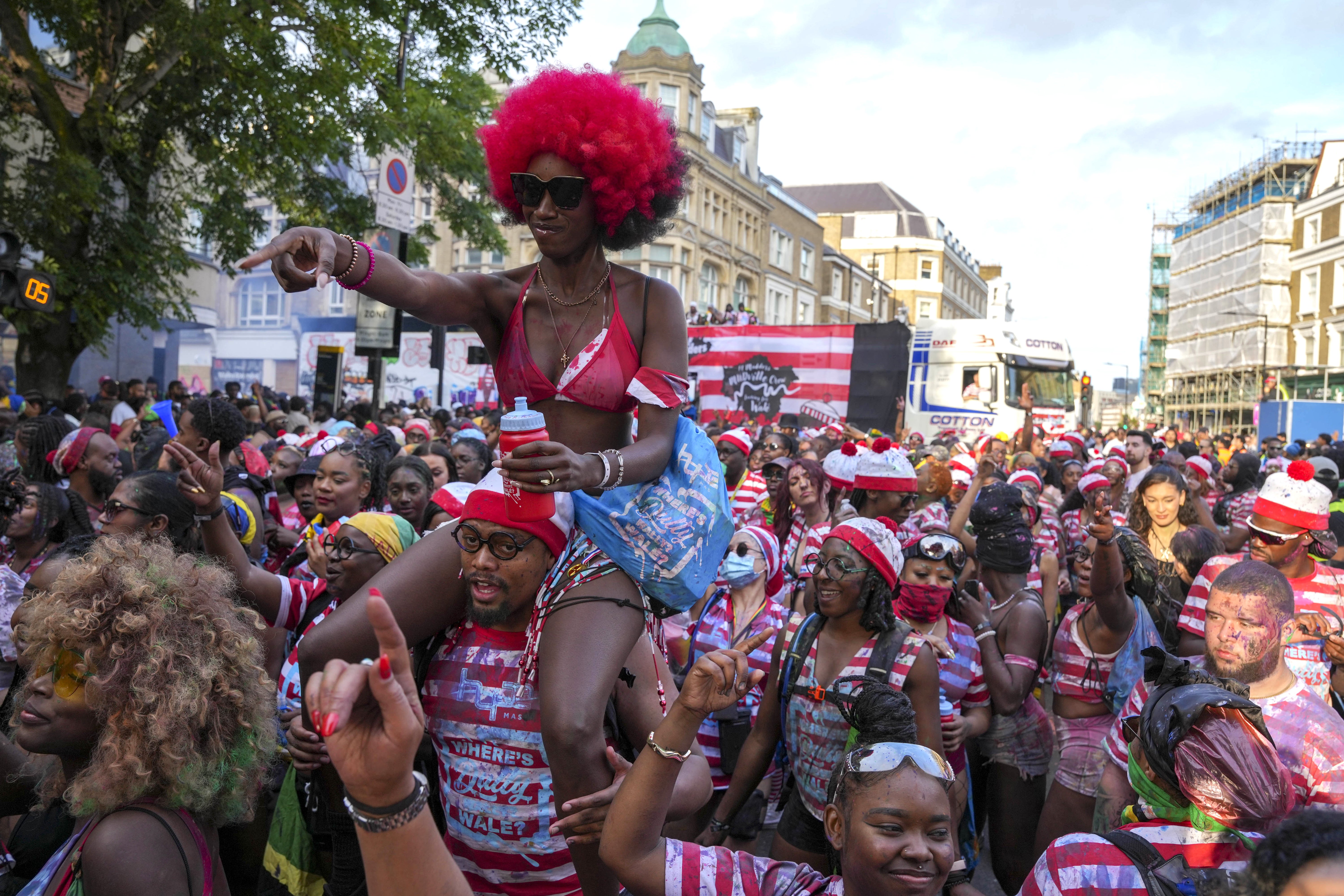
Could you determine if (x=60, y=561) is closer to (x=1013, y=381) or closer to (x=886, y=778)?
(x=886, y=778)

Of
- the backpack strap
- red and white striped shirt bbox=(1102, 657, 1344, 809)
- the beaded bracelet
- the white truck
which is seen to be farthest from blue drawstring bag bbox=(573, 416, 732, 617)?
the white truck

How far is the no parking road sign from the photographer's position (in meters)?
9.21

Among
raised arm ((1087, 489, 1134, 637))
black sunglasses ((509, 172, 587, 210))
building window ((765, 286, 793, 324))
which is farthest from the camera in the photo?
building window ((765, 286, 793, 324))

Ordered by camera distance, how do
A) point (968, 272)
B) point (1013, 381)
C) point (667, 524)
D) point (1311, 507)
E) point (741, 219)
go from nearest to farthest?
point (667, 524), point (1311, 507), point (1013, 381), point (741, 219), point (968, 272)

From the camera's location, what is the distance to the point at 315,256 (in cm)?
255

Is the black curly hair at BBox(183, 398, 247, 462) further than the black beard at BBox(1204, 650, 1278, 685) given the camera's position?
Yes

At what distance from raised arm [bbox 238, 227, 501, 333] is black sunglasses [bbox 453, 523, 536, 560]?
2.00 ft

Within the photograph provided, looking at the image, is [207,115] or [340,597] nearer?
[340,597]

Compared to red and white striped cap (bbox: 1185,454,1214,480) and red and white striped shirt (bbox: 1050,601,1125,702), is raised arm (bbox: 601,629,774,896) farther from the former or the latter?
red and white striped cap (bbox: 1185,454,1214,480)

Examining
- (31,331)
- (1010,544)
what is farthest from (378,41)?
(1010,544)

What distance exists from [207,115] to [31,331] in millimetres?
3978

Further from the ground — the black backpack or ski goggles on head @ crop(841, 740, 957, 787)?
ski goggles on head @ crop(841, 740, 957, 787)

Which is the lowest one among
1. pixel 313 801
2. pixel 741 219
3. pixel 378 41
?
pixel 313 801

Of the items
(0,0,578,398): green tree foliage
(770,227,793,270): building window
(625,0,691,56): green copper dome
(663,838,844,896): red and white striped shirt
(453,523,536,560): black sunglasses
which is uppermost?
(625,0,691,56): green copper dome
